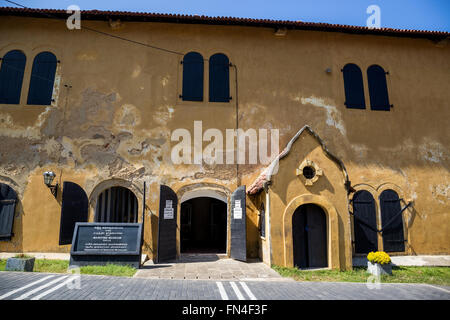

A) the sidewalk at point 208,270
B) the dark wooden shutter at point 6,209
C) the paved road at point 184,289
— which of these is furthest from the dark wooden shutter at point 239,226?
the dark wooden shutter at point 6,209

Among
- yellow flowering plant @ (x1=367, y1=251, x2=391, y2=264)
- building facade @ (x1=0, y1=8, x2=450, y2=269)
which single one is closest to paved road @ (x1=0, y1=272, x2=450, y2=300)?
yellow flowering plant @ (x1=367, y1=251, x2=391, y2=264)

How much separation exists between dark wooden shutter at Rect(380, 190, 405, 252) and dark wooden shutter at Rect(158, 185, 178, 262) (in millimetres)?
7601

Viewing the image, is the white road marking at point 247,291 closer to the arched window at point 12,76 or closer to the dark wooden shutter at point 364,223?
the dark wooden shutter at point 364,223

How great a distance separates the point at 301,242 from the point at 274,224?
1175 millimetres

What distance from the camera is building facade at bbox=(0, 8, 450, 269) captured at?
10250 millimetres

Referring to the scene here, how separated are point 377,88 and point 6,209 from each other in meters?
14.7

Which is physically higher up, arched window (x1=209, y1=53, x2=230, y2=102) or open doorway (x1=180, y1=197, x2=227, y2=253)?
arched window (x1=209, y1=53, x2=230, y2=102)

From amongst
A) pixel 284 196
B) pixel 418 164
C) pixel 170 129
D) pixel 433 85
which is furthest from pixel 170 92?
pixel 433 85

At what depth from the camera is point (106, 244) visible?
28.6 ft

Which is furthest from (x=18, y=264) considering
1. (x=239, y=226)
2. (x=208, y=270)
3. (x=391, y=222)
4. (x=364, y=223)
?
(x=391, y=222)

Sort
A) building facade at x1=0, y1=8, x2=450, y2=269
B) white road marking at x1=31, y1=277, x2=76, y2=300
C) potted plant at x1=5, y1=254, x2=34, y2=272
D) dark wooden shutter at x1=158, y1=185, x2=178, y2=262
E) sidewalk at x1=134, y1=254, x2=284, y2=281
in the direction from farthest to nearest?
1. building facade at x1=0, y1=8, x2=450, y2=269
2. dark wooden shutter at x1=158, y1=185, x2=178, y2=262
3. sidewalk at x1=134, y1=254, x2=284, y2=281
4. potted plant at x1=5, y1=254, x2=34, y2=272
5. white road marking at x1=31, y1=277, x2=76, y2=300

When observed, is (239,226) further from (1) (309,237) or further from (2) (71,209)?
(2) (71,209)

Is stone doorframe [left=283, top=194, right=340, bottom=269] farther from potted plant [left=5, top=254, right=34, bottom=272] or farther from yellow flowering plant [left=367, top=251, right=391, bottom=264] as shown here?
potted plant [left=5, top=254, right=34, bottom=272]
